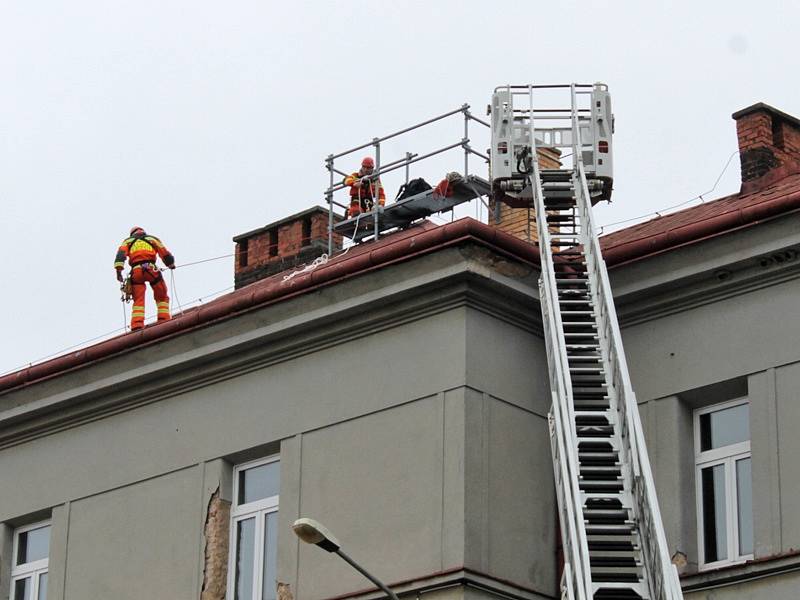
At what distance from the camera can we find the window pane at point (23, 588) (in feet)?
66.9

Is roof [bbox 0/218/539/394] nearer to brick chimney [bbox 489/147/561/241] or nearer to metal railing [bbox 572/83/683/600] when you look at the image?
metal railing [bbox 572/83/683/600]

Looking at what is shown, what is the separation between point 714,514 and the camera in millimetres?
17031

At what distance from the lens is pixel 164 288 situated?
2344 cm

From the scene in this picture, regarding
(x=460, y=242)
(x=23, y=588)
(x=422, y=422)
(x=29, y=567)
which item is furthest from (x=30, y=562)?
(x=460, y=242)

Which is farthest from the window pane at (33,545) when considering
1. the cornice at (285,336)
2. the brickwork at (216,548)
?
the brickwork at (216,548)

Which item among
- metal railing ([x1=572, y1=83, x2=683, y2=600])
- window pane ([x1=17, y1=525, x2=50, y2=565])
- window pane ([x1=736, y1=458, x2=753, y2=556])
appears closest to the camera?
metal railing ([x1=572, y1=83, x2=683, y2=600])

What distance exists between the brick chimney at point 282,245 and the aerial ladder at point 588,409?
6258mm

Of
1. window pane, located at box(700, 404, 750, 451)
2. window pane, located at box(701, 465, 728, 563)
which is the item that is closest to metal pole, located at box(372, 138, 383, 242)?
window pane, located at box(700, 404, 750, 451)

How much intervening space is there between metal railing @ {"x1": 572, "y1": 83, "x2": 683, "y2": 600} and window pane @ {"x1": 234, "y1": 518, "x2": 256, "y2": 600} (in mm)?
3873

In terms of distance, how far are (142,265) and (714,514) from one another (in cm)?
896

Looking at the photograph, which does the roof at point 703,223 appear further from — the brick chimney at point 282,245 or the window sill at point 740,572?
the brick chimney at point 282,245

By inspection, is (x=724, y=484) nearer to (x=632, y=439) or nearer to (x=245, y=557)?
(x=632, y=439)

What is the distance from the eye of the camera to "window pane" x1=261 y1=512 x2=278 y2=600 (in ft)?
59.9

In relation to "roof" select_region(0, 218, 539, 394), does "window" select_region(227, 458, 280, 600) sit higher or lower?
lower
